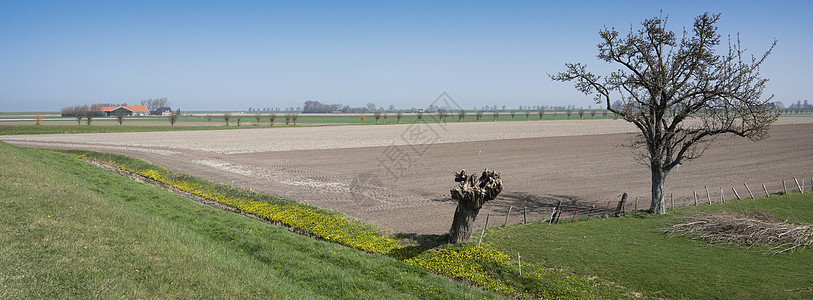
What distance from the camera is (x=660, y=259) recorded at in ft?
51.4

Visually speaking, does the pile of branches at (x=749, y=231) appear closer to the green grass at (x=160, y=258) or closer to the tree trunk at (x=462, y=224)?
the tree trunk at (x=462, y=224)

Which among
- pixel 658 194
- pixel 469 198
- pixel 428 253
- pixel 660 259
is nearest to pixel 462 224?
pixel 469 198

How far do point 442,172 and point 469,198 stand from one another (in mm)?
21464

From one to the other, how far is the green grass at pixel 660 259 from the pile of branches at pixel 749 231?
1.54 feet

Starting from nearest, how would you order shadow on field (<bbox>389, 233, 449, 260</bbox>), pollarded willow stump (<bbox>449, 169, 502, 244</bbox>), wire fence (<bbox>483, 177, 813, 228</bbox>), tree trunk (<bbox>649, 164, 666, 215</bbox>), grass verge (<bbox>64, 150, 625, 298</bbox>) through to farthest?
grass verge (<bbox>64, 150, 625, 298</bbox>), pollarded willow stump (<bbox>449, 169, 502, 244</bbox>), shadow on field (<bbox>389, 233, 449, 260</bbox>), wire fence (<bbox>483, 177, 813, 228</bbox>), tree trunk (<bbox>649, 164, 666, 215</bbox>)

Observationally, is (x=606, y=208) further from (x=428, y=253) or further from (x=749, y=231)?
(x=428, y=253)

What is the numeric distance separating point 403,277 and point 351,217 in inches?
336

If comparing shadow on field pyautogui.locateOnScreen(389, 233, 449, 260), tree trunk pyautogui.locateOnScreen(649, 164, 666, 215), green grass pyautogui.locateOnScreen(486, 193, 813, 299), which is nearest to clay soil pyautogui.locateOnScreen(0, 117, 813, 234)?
shadow on field pyautogui.locateOnScreen(389, 233, 449, 260)

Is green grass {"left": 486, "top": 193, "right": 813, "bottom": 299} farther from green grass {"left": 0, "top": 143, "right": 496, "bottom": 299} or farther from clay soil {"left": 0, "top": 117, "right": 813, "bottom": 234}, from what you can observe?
green grass {"left": 0, "top": 143, "right": 496, "bottom": 299}

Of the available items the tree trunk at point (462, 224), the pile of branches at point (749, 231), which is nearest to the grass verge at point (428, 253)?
the tree trunk at point (462, 224)

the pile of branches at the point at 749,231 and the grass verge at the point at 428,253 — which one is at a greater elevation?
the pile of branches at the point at 749,231

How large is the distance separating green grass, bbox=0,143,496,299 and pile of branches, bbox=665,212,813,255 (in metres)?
10.2

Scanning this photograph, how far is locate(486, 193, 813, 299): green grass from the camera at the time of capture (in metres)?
13.3

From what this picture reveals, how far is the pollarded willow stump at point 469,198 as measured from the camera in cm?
1708
